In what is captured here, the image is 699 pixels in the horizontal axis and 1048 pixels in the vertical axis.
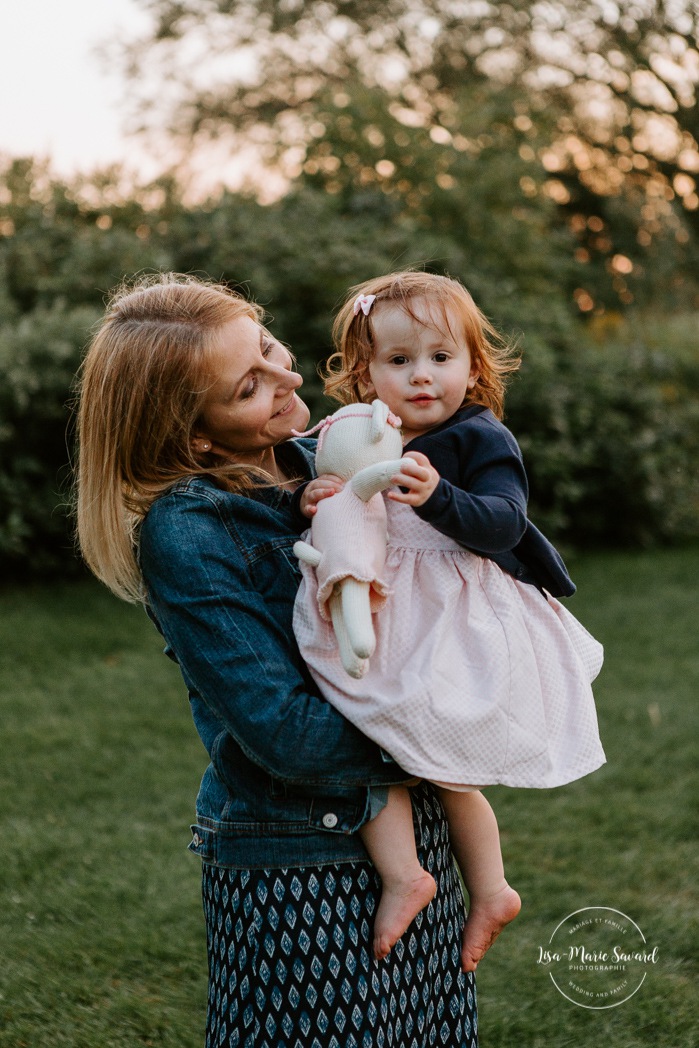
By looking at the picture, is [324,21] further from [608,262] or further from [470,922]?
[470,922]

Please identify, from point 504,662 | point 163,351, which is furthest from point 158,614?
point 504,662

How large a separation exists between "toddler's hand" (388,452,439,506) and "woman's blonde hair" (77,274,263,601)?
0.34 meters

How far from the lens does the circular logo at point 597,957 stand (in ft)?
10.1

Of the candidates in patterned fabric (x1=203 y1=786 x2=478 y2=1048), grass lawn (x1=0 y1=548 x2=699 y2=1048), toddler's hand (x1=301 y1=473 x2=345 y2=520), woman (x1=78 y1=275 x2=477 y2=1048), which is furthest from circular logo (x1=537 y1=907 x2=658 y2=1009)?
toddler's hand (x1=301 y1=473 x2=345 y2=520)

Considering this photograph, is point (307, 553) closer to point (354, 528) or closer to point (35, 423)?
point (354, 528)

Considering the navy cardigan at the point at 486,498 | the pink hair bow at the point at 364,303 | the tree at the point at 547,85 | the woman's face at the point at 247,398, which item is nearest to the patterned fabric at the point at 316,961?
the navy cardigan at the point at 486,498

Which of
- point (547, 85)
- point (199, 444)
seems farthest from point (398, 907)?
point (547, 85)

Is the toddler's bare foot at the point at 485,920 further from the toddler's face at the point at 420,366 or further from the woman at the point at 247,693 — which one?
the toddler's face at the point at 420,366

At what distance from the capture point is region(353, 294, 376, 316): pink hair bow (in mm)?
1945

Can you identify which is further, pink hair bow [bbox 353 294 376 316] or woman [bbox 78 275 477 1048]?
pink hair bow [bbox 353 294 376 316]

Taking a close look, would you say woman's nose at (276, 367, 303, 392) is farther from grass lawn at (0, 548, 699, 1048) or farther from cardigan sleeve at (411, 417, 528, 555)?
grass lawn at (0, 548, 699, 1048)

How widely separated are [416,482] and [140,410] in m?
0.50

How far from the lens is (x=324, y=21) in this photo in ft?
56.3

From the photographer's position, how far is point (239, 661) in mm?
1618
